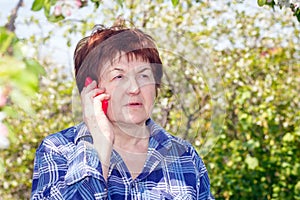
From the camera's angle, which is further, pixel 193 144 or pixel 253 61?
pixel 253 61

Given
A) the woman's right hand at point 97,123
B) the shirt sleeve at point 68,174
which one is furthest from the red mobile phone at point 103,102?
the shirt sleeve at point 68,174

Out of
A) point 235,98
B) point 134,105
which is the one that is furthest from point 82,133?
point 235,98

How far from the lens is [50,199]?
198cm

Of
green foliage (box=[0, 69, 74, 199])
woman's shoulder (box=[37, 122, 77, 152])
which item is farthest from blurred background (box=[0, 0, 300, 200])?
woman's shoulder (box=[37, 122, 77, 152])

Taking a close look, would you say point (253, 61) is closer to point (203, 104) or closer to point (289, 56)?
point (289, 56)

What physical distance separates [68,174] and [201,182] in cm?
42

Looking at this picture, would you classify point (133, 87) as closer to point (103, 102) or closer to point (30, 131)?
point (103, 102)

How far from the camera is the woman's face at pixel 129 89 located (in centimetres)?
190

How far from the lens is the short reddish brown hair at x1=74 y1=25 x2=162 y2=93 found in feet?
6.46

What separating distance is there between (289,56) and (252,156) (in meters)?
0.88

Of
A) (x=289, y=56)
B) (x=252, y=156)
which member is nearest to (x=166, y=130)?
(x=252, y=156)

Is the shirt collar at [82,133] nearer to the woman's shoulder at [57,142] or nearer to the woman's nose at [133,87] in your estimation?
the woman's shoulder at [57,142]

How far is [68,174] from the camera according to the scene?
2.02 meters

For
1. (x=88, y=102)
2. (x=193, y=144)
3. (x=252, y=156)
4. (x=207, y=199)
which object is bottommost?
(x=252, y=156)
